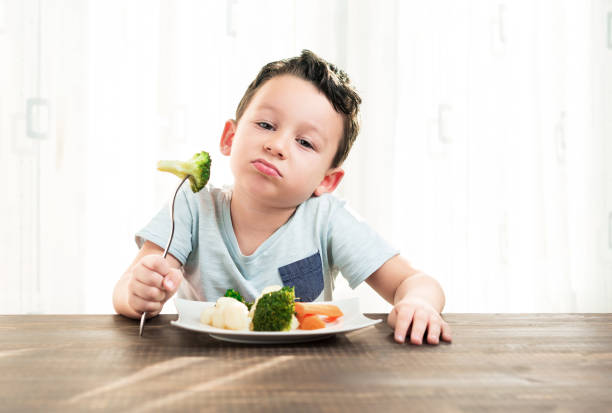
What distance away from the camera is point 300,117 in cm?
132

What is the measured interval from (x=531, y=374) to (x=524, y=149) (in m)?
2.11

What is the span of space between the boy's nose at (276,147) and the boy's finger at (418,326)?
1.54 ft

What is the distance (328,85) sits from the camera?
138 centimetres

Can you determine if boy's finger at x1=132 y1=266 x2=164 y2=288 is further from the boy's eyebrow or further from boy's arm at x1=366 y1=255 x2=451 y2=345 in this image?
the boy's eyebrow

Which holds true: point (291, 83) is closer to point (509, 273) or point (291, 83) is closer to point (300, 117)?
point (300, 117)

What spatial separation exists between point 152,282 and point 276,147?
1.34ft

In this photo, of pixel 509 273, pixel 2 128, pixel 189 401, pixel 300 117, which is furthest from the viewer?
pixel 509 273

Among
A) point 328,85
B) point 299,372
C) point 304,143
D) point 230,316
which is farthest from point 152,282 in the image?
point 328,85

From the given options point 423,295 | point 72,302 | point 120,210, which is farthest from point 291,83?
point 72,302

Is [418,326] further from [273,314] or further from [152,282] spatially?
[152,282]

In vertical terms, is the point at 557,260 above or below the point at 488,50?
below

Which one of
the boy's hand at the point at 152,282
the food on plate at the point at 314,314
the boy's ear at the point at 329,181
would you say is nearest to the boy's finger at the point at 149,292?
the boy's hand at the point at 152,282

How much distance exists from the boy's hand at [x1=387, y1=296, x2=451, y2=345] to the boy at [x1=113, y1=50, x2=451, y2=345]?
0.27 meters

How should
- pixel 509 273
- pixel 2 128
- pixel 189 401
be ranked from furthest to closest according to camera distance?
pixel 509 273 → pixel 2 128 → pixel 189 401
